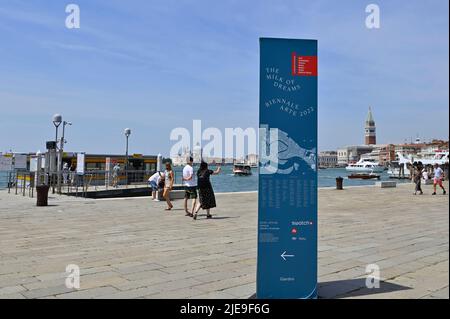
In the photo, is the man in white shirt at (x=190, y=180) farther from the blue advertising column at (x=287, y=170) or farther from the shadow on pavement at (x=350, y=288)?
the blue advertising column at (x=287, y=170)

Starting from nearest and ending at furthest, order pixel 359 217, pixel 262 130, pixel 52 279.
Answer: pixel 262 130 < pixel 52 279 < pixel 359 217

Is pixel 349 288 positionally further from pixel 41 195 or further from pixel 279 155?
pixel 41 195

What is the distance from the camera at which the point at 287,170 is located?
4035mm

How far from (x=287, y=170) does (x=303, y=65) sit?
1.10m

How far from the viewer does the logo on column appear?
4.05 meters

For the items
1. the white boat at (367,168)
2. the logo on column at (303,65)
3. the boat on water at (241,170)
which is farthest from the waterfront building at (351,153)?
the logo on column at (303,65)

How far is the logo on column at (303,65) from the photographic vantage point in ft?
13.3

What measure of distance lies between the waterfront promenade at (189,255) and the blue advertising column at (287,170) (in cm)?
45

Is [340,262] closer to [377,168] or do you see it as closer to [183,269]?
[183,269]

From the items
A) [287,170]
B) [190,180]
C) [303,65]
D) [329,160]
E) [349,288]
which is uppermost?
[329,160]

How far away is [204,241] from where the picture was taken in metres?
7.46

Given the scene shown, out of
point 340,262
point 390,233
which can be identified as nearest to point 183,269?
point 340,262

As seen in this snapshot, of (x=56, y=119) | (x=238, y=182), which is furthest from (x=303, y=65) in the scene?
(x=238, y=182)

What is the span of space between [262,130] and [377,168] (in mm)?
109178
